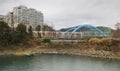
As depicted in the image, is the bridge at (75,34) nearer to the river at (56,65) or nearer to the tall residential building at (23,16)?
the tall residential building at (23,16)

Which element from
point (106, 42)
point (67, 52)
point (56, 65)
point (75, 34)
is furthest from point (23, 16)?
point (56, 65)

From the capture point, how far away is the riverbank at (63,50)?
86.6 meters

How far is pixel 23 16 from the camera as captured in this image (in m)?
165

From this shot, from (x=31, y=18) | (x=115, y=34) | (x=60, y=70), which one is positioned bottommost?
(x=60, y=70)

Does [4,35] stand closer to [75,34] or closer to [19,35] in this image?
[19,35]

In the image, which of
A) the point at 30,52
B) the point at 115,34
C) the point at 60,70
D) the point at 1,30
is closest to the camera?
the point at 60,70

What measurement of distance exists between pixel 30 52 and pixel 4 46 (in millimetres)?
10464

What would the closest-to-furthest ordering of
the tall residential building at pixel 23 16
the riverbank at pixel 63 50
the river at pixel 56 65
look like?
1. the river at pixel 56 65
2. the riverbank at pixel 63 50
3. the tall residential building at pixel 23 16

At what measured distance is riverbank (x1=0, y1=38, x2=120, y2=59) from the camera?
86.6m

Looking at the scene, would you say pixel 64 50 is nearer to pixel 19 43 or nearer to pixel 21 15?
pixel 19 43

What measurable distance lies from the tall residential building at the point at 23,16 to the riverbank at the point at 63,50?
56685mm

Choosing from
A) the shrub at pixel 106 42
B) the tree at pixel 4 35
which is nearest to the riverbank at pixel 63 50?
the shrub at pixel 106 42

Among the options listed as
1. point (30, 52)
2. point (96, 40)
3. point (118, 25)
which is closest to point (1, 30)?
point (30, 52)

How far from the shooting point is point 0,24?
95125 mm
